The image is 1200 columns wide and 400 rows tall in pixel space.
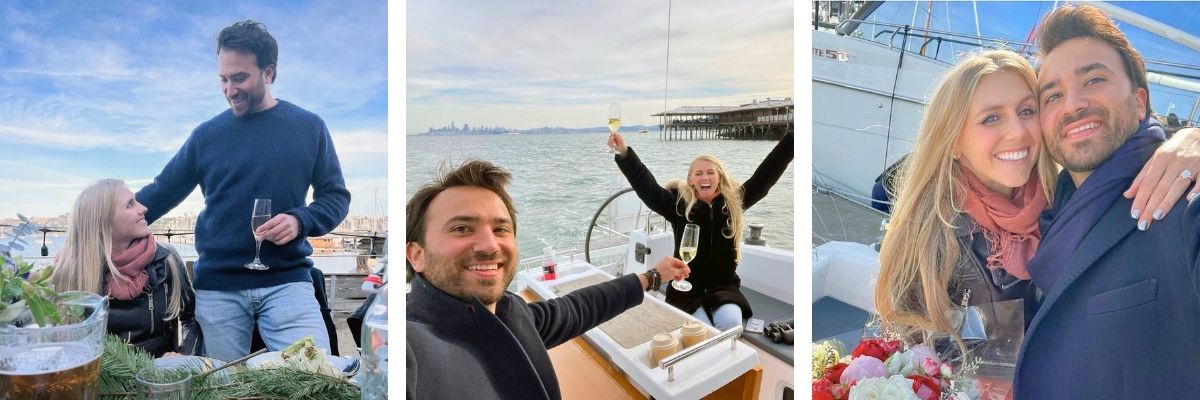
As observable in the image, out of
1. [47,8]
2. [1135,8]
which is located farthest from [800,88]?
[47,8]

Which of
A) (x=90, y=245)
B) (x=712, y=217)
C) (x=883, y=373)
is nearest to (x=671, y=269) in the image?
(x=712, y=217)

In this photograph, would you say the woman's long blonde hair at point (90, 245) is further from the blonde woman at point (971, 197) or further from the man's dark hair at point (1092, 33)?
the man's dark hair at point (1092, 33)

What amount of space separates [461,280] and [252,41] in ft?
3.05

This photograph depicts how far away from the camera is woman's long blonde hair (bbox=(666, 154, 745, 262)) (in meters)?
2.15

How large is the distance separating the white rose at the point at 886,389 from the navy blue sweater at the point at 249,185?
1845 millimetres

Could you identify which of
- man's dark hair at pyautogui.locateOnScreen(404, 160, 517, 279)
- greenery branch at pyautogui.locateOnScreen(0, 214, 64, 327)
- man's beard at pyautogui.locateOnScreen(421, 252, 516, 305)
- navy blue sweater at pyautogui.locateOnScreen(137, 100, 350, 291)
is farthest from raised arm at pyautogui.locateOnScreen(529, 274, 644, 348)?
greenery branch at pyautogui.locateOnScreen(0, 214, 64, 327)

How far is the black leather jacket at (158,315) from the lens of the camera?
1799 mm

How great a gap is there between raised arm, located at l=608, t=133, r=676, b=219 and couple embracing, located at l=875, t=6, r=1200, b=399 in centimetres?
82

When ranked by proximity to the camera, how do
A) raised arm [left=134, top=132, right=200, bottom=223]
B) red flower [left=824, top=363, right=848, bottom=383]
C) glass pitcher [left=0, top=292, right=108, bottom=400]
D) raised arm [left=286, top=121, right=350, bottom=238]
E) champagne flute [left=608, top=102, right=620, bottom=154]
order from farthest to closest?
red flower [left=824, top=363, right=848, bottom=383] < champagne flute [left=608, top=102, right=620, bottom=154] < raised arm [left=286, top=121, right=350, bottom=238] < raised arm [left=134, top=132, right=200, bottom=223] < glass pitcher [left=0, top=292, right=108, bottom=400]

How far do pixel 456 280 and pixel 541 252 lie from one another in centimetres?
29

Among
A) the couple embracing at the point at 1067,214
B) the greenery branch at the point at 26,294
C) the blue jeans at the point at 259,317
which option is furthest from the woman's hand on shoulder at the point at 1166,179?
the greenery branch at the point at 26,294

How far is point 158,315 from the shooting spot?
1818 mm

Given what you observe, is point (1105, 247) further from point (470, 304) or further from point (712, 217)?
point (470, 304)

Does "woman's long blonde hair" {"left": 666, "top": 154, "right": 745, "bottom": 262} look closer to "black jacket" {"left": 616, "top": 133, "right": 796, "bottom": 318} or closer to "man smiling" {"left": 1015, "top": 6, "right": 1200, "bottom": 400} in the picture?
"black jacket" {"left": 616, "top": 133, "right": 796, "bottom": 318}
